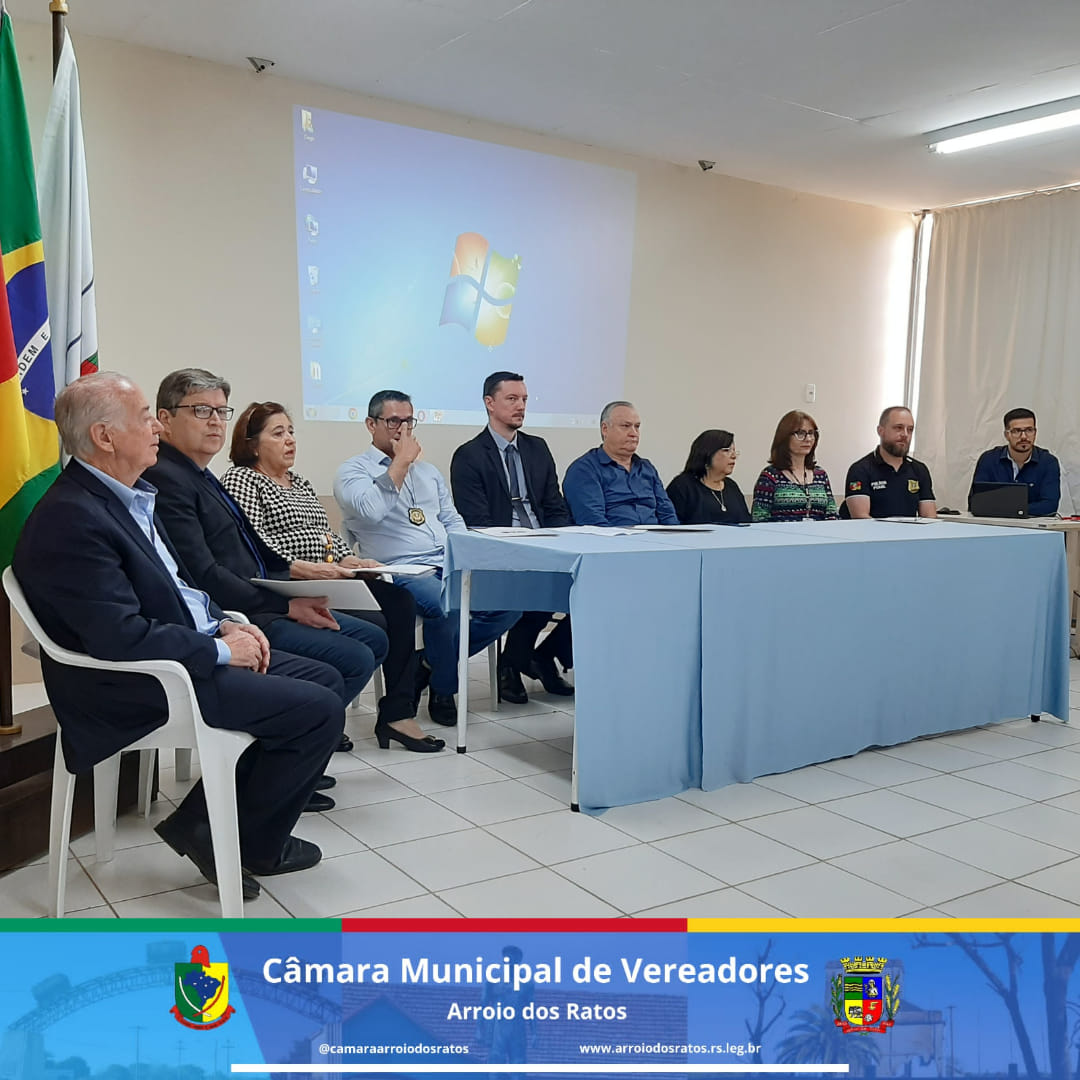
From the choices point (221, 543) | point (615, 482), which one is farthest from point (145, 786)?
point (615, 482)

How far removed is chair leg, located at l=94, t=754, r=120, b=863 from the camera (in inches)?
93.6

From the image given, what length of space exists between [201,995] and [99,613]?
29.8 inches

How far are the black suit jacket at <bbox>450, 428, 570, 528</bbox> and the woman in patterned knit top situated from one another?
1.08 metres

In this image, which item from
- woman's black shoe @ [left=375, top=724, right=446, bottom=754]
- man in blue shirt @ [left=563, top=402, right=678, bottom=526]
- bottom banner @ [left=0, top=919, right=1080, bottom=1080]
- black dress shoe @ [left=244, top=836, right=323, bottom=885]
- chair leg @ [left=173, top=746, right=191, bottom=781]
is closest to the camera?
bottom banner @ [left=0, top=919, right=1080, bottom=1080]

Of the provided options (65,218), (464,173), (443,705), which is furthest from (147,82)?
(443,705)

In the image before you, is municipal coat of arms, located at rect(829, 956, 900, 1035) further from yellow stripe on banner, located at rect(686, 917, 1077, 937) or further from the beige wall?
the beige wall

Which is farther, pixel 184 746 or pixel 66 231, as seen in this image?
pixel 66 231

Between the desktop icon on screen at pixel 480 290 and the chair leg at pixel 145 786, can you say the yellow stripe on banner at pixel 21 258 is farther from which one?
the desktop icon on screen at pixel 480 290

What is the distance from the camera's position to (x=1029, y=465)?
560 cm

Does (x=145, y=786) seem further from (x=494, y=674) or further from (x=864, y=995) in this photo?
(x=864, y=995)

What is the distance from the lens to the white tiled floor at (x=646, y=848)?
222 cm

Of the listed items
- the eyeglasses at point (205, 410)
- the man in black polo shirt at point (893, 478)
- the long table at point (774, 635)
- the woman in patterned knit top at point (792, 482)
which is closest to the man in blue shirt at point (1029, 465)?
the man in black polo shirt at point (893, 478)

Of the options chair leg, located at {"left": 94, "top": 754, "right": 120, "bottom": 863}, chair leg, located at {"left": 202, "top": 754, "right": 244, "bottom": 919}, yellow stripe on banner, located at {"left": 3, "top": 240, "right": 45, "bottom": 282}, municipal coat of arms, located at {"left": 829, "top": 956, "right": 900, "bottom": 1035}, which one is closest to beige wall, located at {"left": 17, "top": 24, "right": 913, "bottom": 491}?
yellow stripe on banner, located at {"left": 3, "top": 240, "right": 45, "bottom": 282}

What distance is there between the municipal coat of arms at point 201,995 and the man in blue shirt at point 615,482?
2790 mm
